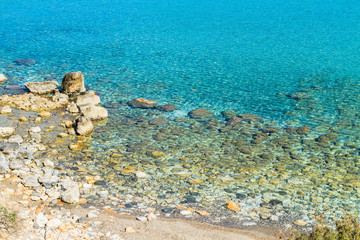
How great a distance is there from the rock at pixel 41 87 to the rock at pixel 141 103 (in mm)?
4850

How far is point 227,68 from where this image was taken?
2956 cm

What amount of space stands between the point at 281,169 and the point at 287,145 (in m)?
2.38

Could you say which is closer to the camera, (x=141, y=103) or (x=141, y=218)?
(x=141, y=218)

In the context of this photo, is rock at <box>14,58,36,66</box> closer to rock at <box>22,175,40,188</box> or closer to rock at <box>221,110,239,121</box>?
rock at <box>221,110,239,121</box>

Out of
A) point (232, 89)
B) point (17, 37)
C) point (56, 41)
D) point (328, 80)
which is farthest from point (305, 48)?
point (17, 37)

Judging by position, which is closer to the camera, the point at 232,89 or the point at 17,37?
the point at 232,89

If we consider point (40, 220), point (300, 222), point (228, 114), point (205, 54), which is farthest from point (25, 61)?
point (300, 222)

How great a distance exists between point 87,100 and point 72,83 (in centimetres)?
237

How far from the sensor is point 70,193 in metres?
11.8

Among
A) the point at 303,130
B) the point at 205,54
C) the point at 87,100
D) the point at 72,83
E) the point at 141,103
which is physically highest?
the point at 205,54

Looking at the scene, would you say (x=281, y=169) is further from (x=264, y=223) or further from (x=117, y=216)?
(x=117, y=216)

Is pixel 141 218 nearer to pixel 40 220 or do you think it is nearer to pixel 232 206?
pixel 40 220

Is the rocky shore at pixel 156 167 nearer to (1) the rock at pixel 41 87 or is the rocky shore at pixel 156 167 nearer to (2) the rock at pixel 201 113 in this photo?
(2) the rock at pixel 201 113

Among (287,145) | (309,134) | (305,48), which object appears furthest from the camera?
(305,48)
